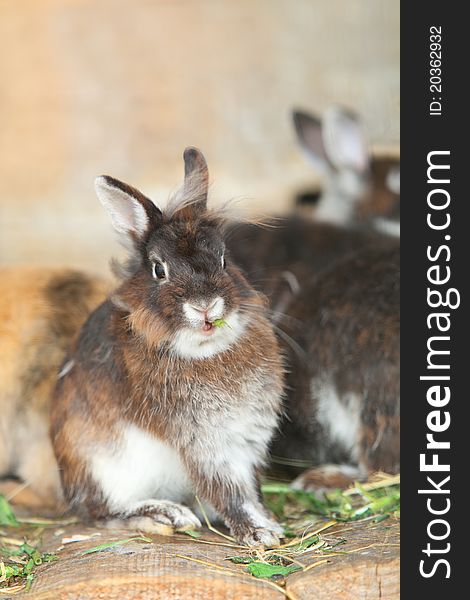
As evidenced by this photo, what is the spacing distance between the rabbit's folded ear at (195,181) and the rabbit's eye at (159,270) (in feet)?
0.93

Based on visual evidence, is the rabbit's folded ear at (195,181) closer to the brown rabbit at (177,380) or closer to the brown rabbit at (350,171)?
the brown rabbit at (177,380)

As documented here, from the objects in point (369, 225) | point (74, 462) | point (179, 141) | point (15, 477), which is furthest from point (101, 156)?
point (74, 462)

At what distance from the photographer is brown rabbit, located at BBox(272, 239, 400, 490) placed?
5133 millimetres

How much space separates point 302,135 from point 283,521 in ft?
12.3

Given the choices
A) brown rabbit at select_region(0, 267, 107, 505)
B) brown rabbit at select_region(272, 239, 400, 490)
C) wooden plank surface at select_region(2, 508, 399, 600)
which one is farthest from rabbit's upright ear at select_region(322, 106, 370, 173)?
wooden plank surface at select_region(2, 508, 399, 600)

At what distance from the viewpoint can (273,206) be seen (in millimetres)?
8438

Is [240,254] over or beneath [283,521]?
over

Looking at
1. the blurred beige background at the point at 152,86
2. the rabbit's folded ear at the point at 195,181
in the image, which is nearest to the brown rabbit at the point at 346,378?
the rabbit's folded ear at the point at 195,181

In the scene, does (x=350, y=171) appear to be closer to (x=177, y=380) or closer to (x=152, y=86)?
(x=152, y=86)

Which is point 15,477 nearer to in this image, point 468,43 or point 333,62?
point 468,43

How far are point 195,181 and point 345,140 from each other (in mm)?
3491

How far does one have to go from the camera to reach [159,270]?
4199 mm

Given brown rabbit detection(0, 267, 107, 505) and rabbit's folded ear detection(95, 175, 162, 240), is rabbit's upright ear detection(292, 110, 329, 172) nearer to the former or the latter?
brown rabbit detection(0, 267, 107, 505)

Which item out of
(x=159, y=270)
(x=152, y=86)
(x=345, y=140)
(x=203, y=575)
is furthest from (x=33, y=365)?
(x=152, y=86)
